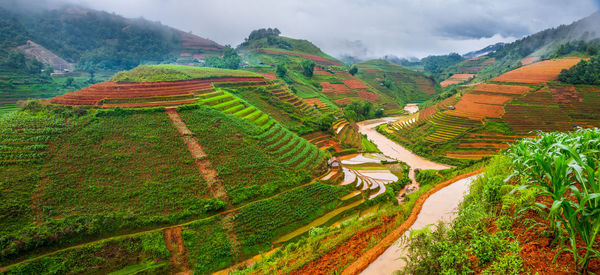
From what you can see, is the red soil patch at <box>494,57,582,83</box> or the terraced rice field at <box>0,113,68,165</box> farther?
the red soil patch at <box>494,57,582,83</box>

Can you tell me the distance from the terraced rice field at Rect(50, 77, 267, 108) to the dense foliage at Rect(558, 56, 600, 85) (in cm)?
6377

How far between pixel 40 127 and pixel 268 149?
19118 millimetres

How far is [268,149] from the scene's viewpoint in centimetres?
2461

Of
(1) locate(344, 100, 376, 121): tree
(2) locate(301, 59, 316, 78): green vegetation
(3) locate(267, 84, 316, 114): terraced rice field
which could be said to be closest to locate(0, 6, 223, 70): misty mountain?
(2) locate(301, 59, 316, 78): green vegetation

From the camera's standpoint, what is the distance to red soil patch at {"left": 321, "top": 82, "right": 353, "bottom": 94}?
221 feet

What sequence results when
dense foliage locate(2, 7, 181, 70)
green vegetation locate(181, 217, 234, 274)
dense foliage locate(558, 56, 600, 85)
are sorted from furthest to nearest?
1. dense foliage locate(2, 7, 181, 70)
2. dense foliage locate(558, 56, 600, 85)
3. green vegetation locate(181, 217, 234, 274)

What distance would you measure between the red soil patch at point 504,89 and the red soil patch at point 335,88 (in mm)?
31848

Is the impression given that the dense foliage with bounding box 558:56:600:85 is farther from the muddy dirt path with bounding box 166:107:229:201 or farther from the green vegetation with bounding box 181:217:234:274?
the green vegetation with bounding box 181:217:234:274

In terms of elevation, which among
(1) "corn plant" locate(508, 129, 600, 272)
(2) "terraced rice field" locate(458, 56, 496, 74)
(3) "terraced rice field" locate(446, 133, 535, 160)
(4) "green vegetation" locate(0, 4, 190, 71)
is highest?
(4) "green vegetation" locate(0, 4, 190, 71)

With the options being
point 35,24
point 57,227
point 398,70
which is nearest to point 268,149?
point 57,227

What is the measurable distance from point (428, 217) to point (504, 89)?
2006 inches

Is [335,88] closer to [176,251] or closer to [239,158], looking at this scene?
[239,158]

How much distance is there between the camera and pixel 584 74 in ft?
136

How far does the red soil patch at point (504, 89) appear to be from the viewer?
43.8 meters
